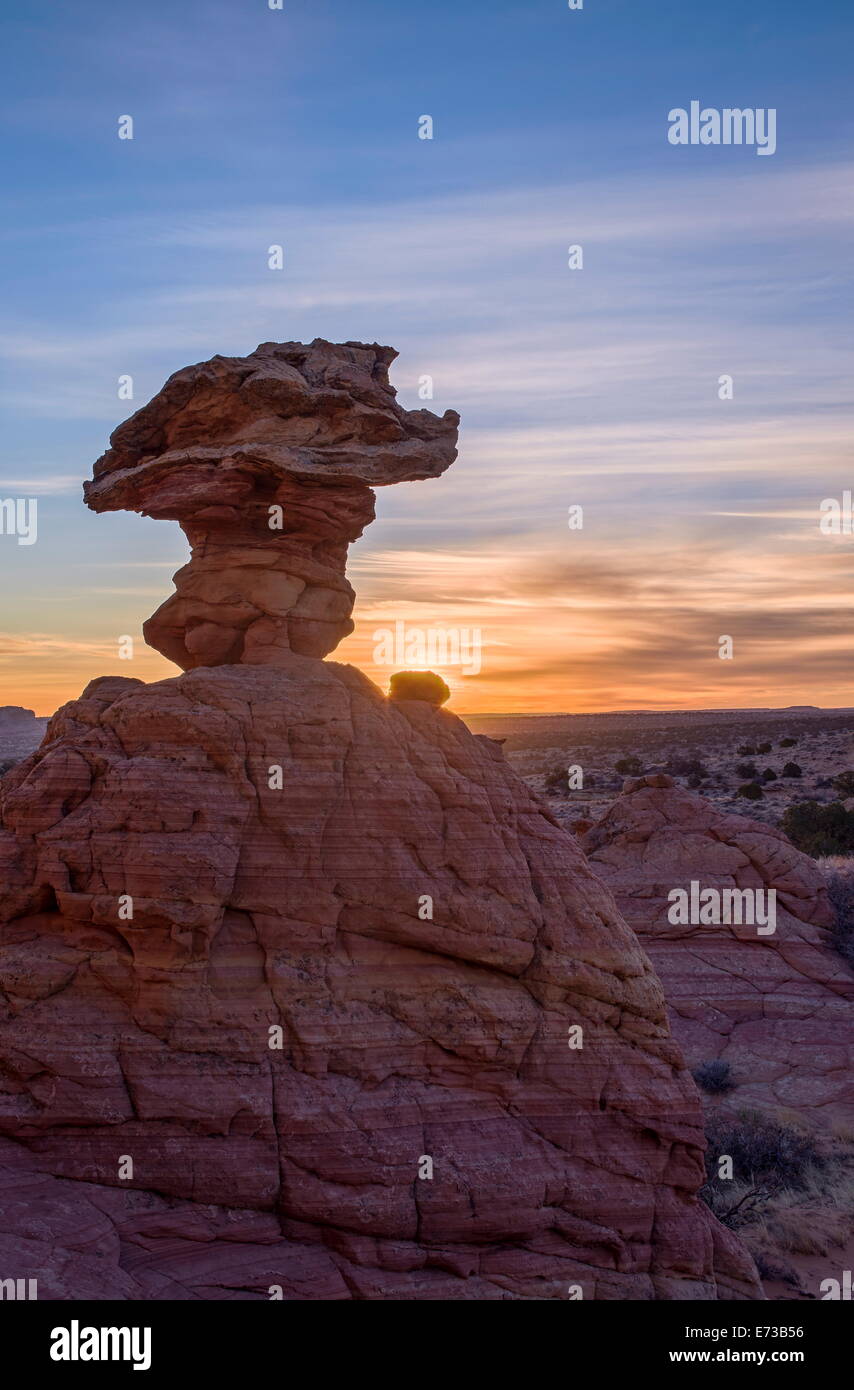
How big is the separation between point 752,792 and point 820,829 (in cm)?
1145

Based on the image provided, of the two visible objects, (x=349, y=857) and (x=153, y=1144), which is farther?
(x=349, y=857)

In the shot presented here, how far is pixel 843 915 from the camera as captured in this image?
72.8ft

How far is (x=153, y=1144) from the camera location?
357 inches

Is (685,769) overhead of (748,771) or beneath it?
overhead

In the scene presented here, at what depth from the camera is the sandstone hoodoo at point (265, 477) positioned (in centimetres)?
1147

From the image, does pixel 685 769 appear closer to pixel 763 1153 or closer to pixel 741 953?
pixel 741 953

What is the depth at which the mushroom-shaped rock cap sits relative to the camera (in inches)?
449

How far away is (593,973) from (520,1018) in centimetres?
92

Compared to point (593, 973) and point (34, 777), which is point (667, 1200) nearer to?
point (593, 973)

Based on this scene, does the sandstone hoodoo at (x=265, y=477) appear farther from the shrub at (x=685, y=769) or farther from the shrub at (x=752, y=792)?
the shrub at (x=685, y=769)

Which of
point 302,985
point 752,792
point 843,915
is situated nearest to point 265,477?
point 302,985

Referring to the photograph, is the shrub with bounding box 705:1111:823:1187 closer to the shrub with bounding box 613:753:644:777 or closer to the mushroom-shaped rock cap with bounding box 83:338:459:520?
the mushroom-shaped rock cap with bounding box 83:338:459:520

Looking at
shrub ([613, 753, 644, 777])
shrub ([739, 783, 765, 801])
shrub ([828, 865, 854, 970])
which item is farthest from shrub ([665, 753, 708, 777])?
shrub ([828, 865, 854, 970])

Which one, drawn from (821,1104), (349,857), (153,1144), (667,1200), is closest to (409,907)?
(349,857)
